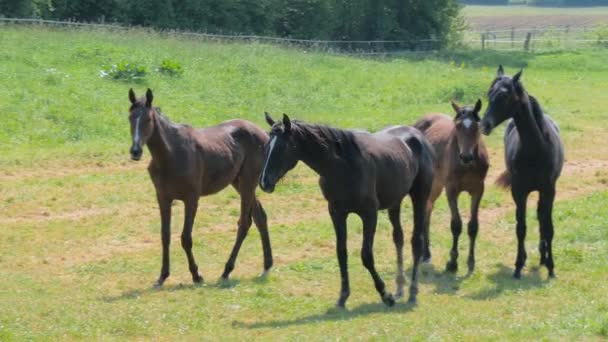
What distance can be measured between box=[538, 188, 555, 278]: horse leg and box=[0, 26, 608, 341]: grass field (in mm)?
287

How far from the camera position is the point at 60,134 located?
2177 centimetres

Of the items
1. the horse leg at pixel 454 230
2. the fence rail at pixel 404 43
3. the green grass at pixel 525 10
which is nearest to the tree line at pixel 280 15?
the fence rail at pixel 404 43

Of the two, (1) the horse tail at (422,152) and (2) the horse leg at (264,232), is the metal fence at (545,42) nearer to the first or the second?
(2) the horse leg at (264,232)

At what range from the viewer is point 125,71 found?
2670cm

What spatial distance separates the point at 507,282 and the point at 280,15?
126ft

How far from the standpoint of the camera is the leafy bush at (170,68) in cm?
2817

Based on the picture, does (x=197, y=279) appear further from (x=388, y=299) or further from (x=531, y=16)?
(x=531, y=16)

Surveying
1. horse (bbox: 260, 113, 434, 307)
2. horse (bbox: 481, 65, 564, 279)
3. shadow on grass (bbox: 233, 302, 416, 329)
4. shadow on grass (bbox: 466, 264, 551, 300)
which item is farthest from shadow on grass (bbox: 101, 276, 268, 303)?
horse (bbox: 481, 65, 564, 279)

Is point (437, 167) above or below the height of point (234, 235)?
above

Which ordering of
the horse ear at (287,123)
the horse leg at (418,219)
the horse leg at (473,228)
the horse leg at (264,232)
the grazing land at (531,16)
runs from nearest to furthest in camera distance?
1. the horse ear at (287,123)
2. the horse leg at (418,219)
3. the horse leg at (264,232)
4. the horse leg at (473,228)
5. the grazing land at (531,16)

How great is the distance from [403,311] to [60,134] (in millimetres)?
12711

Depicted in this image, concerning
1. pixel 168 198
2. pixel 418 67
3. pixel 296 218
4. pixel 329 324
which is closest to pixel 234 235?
pixel 296 218

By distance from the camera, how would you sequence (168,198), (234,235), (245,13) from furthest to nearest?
(245,13), (234,235), (168,198)

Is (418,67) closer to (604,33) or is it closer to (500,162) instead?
(500,162)
